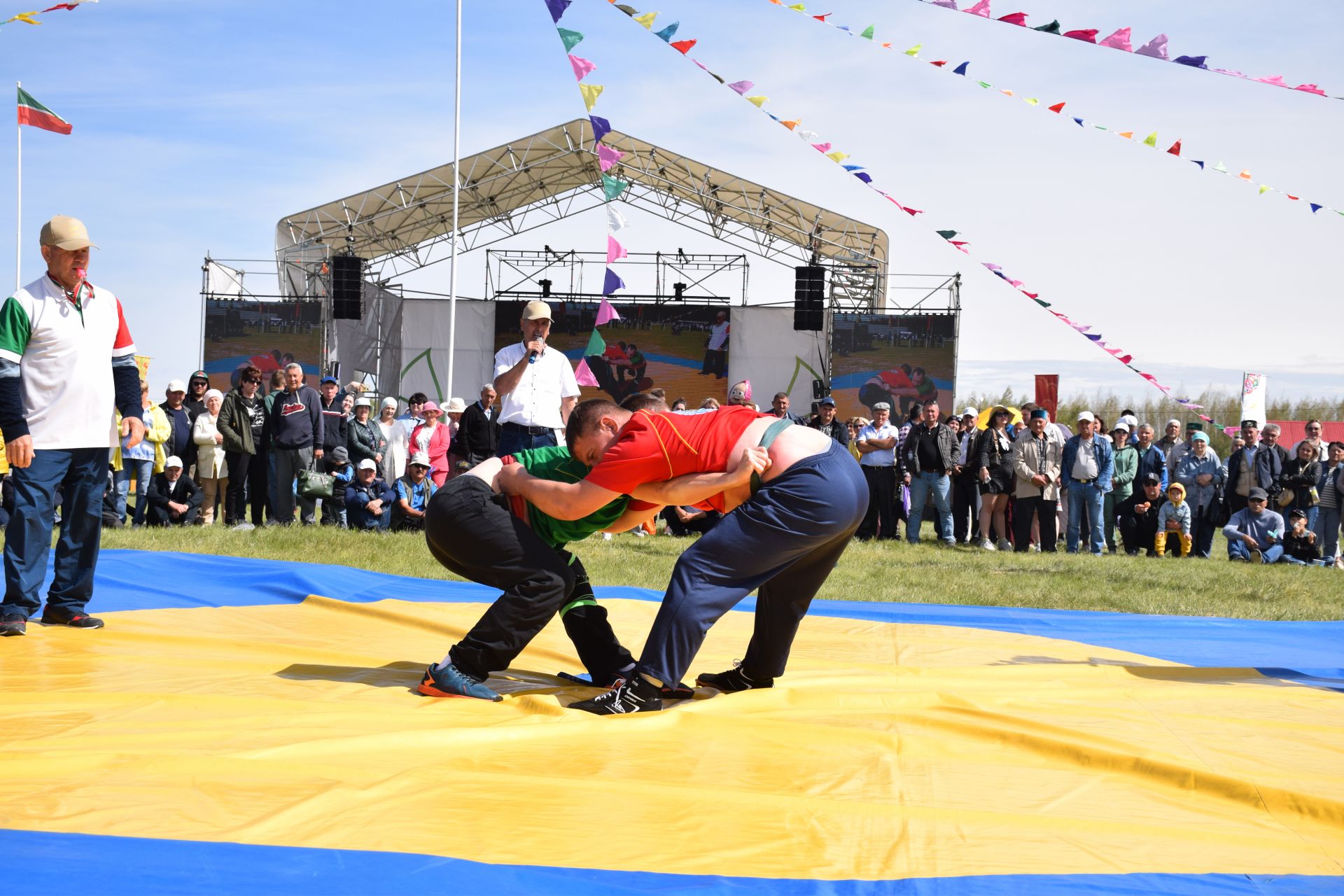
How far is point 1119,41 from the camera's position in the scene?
17.0 ft

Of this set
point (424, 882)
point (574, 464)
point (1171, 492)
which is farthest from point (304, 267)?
point (424, 882)

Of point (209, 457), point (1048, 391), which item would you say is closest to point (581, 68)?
point (209, 457)

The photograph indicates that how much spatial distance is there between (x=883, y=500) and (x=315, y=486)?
5.43 m

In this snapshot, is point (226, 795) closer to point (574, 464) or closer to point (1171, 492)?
point (574, 464)

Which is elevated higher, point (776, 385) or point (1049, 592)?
point (776, 385)

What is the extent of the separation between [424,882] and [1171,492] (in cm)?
1057

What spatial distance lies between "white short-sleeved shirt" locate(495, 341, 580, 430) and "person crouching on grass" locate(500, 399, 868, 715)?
331 centimetres

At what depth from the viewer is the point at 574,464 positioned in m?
3.79

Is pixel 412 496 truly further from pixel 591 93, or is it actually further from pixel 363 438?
pixel 591 93

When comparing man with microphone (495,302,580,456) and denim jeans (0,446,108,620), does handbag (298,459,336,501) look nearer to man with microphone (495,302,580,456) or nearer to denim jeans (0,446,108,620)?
man with microphone (495,302,580,456)

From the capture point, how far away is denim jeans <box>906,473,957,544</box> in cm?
1123

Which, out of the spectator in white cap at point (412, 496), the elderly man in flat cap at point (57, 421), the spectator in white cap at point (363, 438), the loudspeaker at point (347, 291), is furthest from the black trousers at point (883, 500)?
the loudspeaker at point (347, 291)

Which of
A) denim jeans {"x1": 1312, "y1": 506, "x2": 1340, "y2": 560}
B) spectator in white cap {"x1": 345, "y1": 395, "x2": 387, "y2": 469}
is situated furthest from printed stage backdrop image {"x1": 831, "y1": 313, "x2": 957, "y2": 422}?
spectator in white cap {"x1": 345, "y1": 395, "x2": 387, "y2": 469}

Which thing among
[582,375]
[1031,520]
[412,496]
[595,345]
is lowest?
[1031,520]
